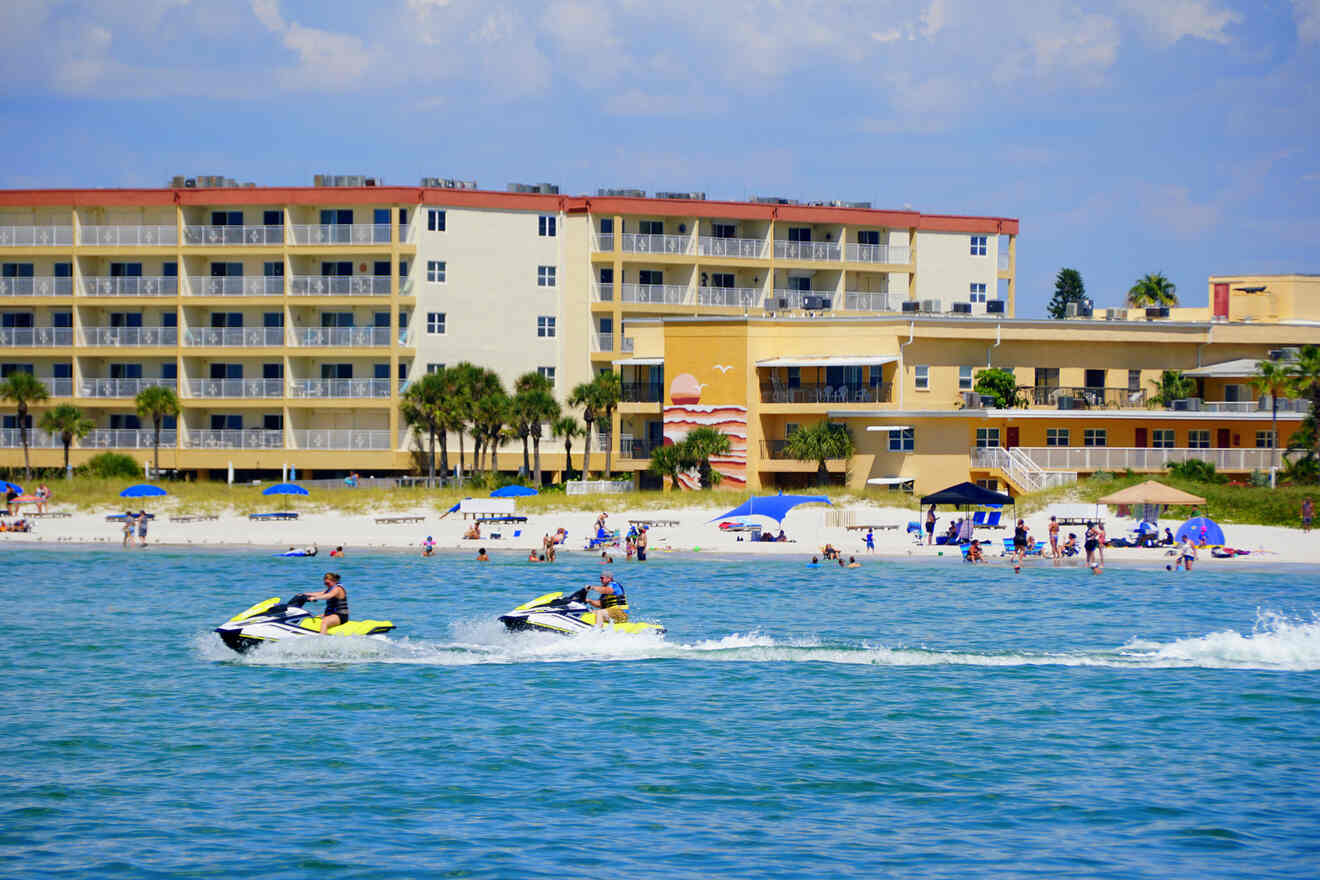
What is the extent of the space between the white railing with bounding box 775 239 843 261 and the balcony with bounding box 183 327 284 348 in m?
28.3

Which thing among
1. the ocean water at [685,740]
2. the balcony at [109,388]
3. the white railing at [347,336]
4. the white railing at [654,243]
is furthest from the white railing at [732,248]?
the ocean water at [685,740]

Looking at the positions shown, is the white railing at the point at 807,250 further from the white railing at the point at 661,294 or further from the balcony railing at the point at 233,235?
the balcony railing at the point at 233,235

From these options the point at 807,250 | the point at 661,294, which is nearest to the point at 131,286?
the point at 661,294

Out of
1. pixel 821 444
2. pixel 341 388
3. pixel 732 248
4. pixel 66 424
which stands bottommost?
pixel 821 444

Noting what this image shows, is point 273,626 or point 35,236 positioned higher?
point 35,236

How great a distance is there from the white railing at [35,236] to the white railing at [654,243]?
30.8m

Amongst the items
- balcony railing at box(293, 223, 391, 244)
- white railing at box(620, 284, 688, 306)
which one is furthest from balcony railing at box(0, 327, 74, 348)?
white railing at box(620, 284, 688, 306)

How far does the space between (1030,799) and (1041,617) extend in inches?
747

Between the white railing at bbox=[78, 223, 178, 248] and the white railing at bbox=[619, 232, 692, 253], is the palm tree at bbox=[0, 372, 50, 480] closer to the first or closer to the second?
the white railing at bbox=[78, 223, 178, 248]

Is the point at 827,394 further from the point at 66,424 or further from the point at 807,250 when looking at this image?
the point at 66,424

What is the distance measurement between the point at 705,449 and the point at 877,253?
25703 mm

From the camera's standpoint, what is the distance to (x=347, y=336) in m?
82.0

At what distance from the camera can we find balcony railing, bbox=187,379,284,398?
8188 centimetres

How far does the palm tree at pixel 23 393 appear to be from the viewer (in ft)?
254
